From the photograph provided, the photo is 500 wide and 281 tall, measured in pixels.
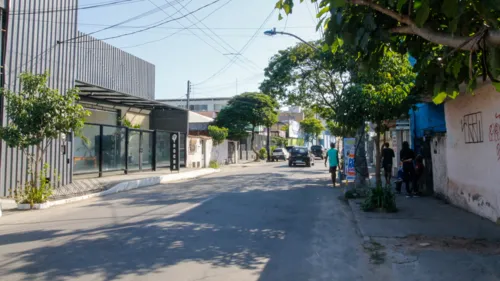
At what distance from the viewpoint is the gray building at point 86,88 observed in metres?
12.5

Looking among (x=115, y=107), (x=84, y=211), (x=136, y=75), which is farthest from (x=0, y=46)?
(x=136, y=75)

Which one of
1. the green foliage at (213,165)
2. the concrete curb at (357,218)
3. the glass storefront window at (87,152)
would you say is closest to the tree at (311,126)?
the green foliage at (213,165)

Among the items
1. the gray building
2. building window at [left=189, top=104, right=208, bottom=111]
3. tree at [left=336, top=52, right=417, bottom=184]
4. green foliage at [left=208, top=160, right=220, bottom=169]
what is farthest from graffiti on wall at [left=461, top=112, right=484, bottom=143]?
building window at [left=189, top=104, right=208, bottom=111]

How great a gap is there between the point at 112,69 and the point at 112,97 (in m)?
2.09

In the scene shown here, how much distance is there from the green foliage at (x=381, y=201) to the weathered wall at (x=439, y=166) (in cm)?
243

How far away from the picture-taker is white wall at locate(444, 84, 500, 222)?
26.9 ft

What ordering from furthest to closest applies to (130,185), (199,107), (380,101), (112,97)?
(199,107) < (112,97) < (130,185) < (380,101)

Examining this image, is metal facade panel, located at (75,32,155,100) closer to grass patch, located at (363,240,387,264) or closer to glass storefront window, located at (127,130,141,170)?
glass storefront window, located at (127,130,141,170)

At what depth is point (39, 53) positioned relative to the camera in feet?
44.3

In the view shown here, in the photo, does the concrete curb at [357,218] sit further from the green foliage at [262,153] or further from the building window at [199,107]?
the building window at [199,107]

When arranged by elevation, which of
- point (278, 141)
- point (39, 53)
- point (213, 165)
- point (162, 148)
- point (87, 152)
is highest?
point (39, 53)

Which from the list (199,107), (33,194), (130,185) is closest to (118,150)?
(130,185)

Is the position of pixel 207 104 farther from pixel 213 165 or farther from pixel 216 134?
pixel 213 165

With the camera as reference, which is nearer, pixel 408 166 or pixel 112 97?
pixel 408 166
